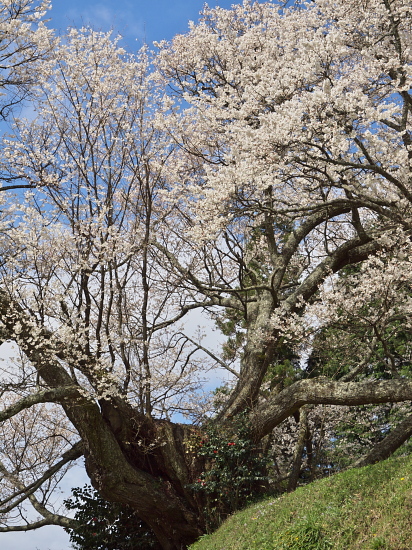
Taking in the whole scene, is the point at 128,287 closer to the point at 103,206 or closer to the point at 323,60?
the point at 103,206

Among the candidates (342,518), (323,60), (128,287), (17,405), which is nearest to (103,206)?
(128,287)

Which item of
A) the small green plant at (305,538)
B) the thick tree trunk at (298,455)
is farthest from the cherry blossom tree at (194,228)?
the small green plant at (305,538)

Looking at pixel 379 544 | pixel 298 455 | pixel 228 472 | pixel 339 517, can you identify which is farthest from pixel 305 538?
pixel 298 455

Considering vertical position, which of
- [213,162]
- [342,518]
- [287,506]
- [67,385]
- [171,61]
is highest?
[171,61]

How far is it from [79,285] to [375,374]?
36.3 ft

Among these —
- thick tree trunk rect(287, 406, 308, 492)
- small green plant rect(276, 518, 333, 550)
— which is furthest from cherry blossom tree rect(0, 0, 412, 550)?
small green plant rect(276, 518, 333, 550)

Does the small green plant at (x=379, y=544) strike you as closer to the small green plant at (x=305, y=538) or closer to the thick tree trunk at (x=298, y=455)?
the small green plant at (x=305, y=538)

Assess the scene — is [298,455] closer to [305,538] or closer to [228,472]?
[228,472]

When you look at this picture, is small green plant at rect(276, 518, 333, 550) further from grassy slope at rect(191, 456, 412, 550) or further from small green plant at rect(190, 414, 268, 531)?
small green plant at rect(190, 414, 268, 531)

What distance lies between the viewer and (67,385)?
9.15 m

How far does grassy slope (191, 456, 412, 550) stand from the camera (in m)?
6.04

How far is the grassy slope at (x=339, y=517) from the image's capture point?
604cm

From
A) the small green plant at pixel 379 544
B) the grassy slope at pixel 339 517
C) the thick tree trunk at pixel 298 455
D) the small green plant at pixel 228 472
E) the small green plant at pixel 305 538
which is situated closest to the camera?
the small green plant at pixel 379 544

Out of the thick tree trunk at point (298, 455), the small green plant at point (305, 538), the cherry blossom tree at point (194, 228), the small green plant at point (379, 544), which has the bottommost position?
the small green plant at point (379, 544)
